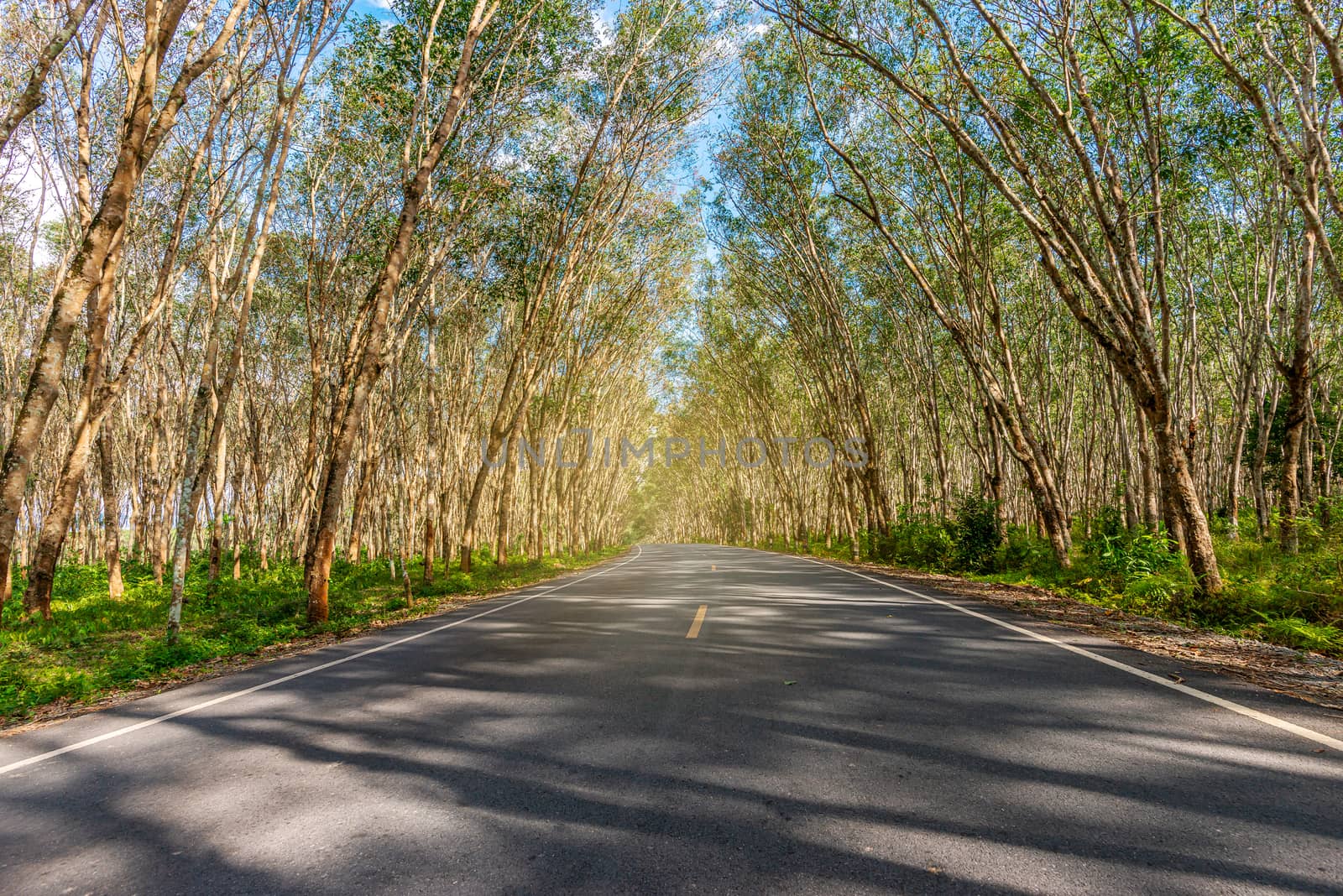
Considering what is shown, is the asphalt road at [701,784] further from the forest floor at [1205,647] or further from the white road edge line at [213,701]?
the forest floor at [1205,647]

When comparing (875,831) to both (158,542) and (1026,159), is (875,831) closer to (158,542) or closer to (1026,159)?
(1026,159)

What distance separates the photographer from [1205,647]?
6152mm

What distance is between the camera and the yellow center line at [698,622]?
7563mm

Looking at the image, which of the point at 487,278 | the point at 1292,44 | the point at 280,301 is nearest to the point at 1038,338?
the point at 1292,44

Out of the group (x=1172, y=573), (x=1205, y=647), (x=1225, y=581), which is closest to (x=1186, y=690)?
(x=1205, y=647)

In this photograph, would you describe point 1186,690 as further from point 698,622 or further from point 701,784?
point 698,622

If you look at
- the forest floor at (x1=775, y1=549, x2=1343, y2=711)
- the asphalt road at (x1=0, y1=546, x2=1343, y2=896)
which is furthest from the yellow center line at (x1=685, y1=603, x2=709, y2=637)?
the forest floor at (x1=775, y1=549, x2=1343, y2=711)

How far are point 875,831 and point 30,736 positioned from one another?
6.28 metres

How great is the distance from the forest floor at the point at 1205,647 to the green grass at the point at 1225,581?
248 millimetres

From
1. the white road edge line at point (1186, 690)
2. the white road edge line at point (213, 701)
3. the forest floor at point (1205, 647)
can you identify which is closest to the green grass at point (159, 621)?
the white road edge line at point (213, 701)

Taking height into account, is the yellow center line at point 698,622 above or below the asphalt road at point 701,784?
below

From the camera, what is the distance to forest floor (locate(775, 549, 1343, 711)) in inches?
187

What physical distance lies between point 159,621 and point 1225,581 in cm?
1681

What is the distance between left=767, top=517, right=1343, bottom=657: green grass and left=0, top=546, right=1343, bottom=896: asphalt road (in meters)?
2.13
